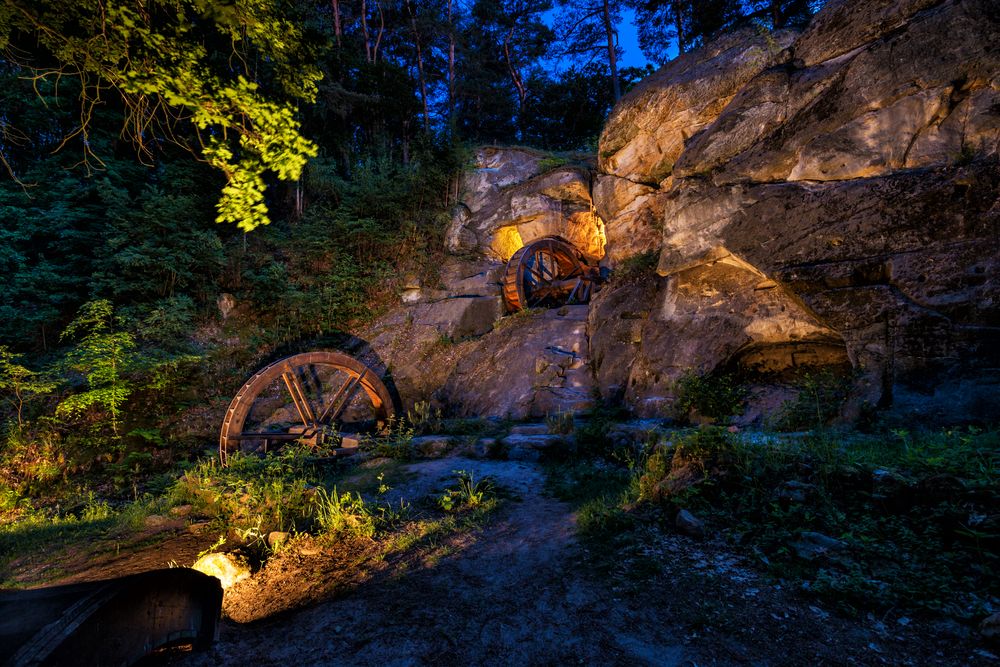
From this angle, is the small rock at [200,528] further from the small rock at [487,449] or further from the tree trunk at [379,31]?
the tree trunk at [379,31]

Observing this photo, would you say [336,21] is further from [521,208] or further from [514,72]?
[521,208]

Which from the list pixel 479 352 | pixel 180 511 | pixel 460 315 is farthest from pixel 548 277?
pixel 180 511

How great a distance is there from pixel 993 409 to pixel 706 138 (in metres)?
6.48

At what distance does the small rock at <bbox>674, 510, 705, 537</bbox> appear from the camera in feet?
10.3

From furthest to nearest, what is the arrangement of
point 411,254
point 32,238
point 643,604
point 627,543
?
point 411,254, point 32,238, point 627,543, point 643,604

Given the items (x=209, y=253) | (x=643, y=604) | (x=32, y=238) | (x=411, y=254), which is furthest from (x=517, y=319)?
(x=32, y=238)

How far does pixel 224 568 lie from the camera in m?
3.53

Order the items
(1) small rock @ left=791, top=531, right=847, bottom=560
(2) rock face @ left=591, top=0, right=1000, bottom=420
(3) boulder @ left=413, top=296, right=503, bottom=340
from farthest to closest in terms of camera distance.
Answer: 1. (3) boulder @ left=413, top=296, right=503, bottom=340
2. (2) rock face @ left=591, top=0, right=1000, bottom=420
3. (1) small rock @ left=791, top=531, right=847, bottom=560

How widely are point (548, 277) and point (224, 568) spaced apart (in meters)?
13.8

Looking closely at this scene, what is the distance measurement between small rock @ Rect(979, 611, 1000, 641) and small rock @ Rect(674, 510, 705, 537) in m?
1.46

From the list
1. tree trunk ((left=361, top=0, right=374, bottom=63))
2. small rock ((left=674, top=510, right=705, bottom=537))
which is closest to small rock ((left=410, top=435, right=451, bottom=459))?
small rock ((left=674, top=510, right=705, bottom=537))

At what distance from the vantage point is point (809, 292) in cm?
595

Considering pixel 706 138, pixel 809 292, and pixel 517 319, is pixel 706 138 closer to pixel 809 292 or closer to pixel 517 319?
pixel 809 292

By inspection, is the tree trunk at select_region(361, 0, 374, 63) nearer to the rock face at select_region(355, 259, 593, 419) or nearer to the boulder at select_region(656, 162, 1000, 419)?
the rock face at select_region(355, 259, 593, 419)
